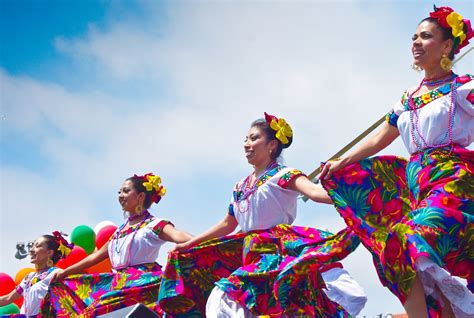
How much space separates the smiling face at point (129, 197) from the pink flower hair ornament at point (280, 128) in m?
1.64

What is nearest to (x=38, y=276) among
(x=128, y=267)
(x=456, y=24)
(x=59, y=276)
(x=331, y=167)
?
(x=59, y=276)

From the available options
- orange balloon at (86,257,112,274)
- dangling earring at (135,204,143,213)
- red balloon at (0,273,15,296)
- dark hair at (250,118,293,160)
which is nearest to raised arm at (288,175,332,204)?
dark hair at (250,118,293,160)

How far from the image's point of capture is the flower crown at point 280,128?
528 centimetres

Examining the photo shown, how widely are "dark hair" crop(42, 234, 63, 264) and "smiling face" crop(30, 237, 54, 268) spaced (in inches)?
1.3

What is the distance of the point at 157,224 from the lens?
6.12m

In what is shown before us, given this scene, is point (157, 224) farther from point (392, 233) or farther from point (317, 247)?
point (392, 233)

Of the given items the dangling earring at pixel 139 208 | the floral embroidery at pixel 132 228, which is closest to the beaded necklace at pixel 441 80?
the floral embroidery at pixel 132 228

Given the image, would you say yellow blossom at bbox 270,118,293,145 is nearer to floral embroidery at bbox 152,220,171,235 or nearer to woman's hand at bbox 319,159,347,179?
woman's hand at bbox 319,159,347,179

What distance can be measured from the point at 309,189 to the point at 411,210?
86cm

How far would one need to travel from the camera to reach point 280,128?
5309 millimetres

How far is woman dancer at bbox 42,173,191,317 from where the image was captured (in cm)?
579

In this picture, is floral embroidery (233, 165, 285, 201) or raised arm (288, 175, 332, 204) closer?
raised arm (288, 175, 332, 204)

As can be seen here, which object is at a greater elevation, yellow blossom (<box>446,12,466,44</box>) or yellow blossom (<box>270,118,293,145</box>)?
yellow blossom (<box>270,118,293,145</box>)

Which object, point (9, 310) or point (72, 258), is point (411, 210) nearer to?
point (72, 258)
